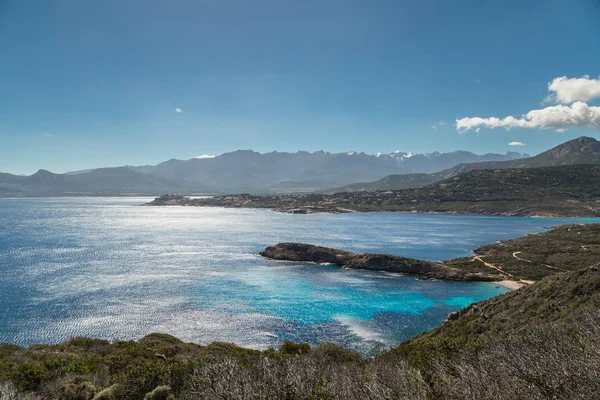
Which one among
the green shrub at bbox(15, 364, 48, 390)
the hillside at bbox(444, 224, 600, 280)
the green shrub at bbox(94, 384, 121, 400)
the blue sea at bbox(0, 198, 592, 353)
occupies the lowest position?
the blue sea at bbox(0, 198, 592, 353)

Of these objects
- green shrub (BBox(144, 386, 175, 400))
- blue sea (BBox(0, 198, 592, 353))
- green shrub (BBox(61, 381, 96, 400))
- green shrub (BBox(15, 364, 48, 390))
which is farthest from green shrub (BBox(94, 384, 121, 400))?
blue sea (BBox(0, 198, 592, 353))

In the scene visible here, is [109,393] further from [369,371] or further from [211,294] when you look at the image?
[211,294]

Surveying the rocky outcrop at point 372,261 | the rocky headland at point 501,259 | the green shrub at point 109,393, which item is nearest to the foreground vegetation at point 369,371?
the green shrub at point 109,393

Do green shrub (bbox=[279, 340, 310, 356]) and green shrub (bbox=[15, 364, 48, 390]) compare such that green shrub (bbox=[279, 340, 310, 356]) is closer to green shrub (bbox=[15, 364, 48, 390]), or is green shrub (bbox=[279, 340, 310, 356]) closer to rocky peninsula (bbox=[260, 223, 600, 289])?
green shrub (bbox=[15, 364, 48, 390])

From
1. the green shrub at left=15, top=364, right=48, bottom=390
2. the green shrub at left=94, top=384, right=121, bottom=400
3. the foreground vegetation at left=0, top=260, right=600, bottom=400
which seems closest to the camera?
the foreground vegetation at left=0, top=260, right=600, bottom=400

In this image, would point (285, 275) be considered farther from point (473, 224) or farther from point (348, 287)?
point (473, 224)

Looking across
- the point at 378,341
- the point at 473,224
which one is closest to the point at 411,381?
the point at 378,341

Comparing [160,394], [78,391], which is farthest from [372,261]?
[78,391]
